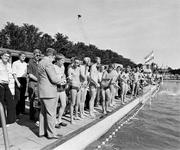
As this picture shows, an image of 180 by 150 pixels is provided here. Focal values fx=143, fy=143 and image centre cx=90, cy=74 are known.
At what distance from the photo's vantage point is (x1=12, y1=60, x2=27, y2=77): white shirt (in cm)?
428

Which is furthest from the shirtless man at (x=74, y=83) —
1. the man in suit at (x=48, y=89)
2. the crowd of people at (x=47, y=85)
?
the man in suit at (x=48, y=89)

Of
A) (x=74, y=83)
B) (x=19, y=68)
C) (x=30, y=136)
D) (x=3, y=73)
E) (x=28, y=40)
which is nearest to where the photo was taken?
(x=30, y=136)

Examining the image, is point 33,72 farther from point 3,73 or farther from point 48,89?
point 48,89

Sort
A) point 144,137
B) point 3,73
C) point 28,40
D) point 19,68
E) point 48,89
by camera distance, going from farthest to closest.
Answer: point 28,40 < point 144,137 < point 19,68 < point 3,73 < point 48,89

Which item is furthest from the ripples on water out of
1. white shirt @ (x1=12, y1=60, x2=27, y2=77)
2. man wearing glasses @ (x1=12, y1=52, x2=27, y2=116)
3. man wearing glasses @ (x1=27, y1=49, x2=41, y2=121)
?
white shirt @ (x1=12, y1=60, x2=27, y2=77)

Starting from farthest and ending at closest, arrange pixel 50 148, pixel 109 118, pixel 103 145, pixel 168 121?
1. pixel 168 121
2. pixel 109 118
3. pixel 103 145
4. pixel 50 148

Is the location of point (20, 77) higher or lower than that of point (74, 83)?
higher

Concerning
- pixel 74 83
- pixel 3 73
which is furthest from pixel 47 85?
pixel 3 73

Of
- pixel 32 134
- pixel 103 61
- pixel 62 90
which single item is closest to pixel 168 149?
pixel 62 90

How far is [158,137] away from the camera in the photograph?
5.34 meters

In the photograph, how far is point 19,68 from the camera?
14.3ft

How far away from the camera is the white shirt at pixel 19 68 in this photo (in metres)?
4.28

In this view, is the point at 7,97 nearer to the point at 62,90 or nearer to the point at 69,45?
the point at 62,90

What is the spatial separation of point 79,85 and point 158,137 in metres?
3.67
